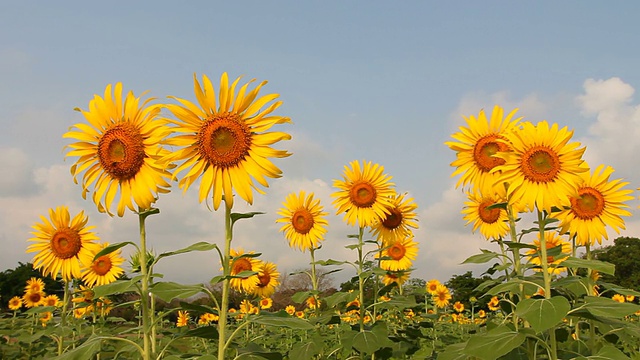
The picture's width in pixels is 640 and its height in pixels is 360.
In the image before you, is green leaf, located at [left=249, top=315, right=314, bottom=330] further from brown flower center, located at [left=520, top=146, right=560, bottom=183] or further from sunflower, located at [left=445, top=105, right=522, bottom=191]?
sunflower, located at [left=445, top=105, right=522, bottom=191]

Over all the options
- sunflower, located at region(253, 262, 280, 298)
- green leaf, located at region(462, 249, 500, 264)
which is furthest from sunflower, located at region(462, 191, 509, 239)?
sunflower, located at region(253, 262, 280, 298)

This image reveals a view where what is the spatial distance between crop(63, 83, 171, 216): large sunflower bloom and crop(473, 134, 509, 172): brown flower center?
3496 mm

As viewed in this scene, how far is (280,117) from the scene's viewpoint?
402 centimetres

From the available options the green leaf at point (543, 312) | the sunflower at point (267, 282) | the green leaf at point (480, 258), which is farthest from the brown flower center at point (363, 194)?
the green leaf at point (543, 312)

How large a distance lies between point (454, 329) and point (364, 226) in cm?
754

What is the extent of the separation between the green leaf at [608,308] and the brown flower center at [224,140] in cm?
281

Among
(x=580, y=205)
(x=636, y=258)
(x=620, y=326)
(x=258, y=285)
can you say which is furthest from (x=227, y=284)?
(x=636, y=258)

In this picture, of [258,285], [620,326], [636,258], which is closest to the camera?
[620,326]

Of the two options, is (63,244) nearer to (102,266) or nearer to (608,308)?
(102,266)

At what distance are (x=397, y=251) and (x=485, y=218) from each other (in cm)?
251

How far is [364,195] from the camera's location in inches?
331

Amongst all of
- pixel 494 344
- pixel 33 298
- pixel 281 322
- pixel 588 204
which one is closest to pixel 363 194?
pixel 588 204

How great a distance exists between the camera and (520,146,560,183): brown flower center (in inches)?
193

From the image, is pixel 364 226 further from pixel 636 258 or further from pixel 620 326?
pixel 636 258
